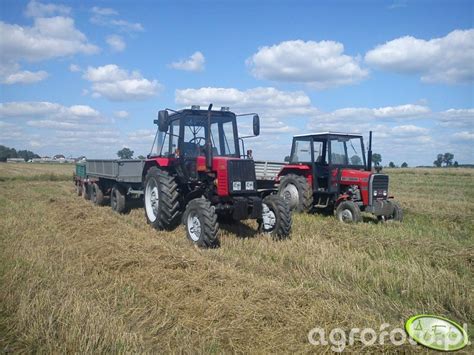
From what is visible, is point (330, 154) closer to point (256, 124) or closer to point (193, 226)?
point (256, 124)

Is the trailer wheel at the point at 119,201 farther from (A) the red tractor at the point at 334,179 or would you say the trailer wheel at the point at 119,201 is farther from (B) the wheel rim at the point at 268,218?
(B) the wheel rim at the point at 268,218

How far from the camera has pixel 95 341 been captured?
11.0 ft

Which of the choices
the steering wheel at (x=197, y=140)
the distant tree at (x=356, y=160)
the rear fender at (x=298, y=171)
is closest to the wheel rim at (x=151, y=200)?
the steering wheel at (x=197, y=140)

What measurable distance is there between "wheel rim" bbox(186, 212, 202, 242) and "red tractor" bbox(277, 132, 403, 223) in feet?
13.0

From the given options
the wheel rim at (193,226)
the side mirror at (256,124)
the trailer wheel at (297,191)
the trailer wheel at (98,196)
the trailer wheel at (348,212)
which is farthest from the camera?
the trailer wheel at (98,196)

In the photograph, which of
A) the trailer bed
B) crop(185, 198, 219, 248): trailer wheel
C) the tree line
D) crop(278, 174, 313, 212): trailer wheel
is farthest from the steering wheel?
the tree line

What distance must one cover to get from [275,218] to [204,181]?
4.90ft

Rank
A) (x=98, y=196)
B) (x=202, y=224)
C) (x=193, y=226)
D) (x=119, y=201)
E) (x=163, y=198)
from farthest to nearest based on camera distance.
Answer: (x=98, y=196)
(x=119, y=201)
(x=163, y=198)
(x=193, y=226)
(x=202, y=224)

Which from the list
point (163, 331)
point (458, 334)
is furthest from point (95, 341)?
point (458, 334)

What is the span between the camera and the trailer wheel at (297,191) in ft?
34.4

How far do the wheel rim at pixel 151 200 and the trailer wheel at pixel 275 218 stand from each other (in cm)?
228

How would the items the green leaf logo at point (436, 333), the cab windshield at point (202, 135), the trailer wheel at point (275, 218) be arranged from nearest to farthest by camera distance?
the green leaf logo at point (436, 333) → the trailer wheel at point (275, 218) → the cab windshield at point (202, 135)

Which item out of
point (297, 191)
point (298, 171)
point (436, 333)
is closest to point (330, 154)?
point (298, 171)

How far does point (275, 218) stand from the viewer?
7.52 metres
